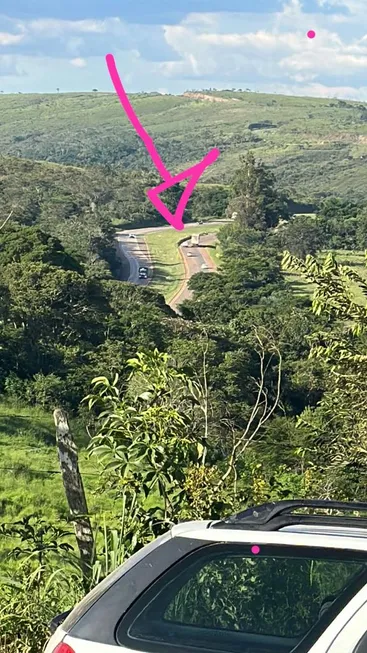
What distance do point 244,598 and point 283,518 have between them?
0.67 feet

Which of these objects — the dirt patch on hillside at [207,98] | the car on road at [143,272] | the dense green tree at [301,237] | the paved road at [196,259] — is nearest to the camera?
the paved road at [196,259]

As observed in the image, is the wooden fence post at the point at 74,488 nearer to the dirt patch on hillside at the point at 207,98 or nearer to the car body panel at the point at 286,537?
the car body panel at the point at 286,537

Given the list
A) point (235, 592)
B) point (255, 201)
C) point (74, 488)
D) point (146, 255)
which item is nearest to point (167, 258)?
point (146, 255)

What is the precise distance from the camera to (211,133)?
486 feet

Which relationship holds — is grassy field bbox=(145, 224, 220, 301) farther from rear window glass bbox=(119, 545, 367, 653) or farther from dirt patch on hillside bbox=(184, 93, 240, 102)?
dirt patch on hillside bbox=(184, 93, 240, 102)

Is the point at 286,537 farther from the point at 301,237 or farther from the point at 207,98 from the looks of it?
the point at 207,98

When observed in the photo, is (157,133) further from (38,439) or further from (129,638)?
(129,638)

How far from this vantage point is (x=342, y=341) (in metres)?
4.75

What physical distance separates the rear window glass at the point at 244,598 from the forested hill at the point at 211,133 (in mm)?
81569

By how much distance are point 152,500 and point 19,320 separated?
60.7 ft

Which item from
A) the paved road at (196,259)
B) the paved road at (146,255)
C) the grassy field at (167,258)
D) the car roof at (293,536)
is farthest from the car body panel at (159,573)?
the paved road at (196,259)

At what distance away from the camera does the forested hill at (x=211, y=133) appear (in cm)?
11619

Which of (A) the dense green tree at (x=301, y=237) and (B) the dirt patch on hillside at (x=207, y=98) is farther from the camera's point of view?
(B) the dirt patch on hillside at (x=207, y=98)

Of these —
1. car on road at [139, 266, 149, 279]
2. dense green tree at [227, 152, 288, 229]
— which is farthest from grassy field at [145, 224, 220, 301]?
dense green tree at [227, 152, 288, 229]
